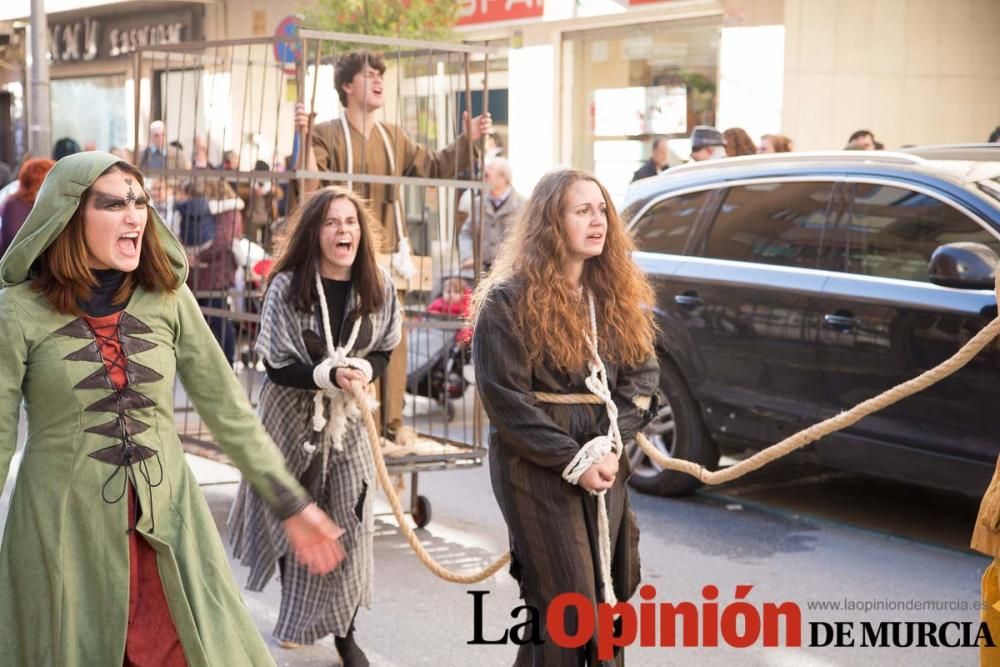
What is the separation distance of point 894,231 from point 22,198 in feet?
20.2

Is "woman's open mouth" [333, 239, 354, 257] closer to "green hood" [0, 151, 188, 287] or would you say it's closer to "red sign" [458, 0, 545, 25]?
"green hood" [0, 151, 188, 287]

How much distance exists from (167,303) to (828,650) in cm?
325

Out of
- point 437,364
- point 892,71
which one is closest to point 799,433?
point 437,364

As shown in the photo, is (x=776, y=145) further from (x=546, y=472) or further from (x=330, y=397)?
(x=546, y=472)

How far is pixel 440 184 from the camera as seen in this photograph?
7430 mm

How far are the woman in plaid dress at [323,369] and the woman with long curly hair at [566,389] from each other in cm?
139

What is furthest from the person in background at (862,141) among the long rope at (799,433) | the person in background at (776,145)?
the long rope at (799,433)

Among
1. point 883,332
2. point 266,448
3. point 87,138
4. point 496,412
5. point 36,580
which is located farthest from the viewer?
point 87,138

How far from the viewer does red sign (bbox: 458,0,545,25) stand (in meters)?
19.8

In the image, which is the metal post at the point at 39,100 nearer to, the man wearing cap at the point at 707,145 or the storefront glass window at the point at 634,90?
the storefront glass window at the point at 634,90

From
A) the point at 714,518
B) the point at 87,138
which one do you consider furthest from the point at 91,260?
the point at 87,138

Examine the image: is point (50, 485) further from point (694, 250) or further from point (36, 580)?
point (694, 250)

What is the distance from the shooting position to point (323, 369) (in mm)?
5840

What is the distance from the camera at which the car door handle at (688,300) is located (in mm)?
8203
